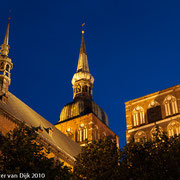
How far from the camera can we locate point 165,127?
40.6 metres

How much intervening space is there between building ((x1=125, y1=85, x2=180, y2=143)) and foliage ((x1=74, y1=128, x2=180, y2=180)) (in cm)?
1905

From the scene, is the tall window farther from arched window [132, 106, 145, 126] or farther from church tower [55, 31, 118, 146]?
arched window [132, 106, 145, 126]

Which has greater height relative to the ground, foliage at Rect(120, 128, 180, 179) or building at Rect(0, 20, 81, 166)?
building at Rect(0, 20, 81, 166)

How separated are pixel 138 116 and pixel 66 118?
Result: 1672 cm

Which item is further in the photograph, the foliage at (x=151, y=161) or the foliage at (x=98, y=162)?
the foliage at (x=98, y=162)

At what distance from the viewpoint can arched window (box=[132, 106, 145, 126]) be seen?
43062 millimetres

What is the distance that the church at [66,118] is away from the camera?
3484 cm

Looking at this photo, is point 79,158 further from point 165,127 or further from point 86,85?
point 86,85

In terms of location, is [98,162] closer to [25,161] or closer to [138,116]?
[25,161]

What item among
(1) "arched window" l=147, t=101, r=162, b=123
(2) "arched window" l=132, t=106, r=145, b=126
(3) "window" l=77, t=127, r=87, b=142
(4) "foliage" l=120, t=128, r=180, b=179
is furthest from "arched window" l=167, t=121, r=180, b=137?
(4) "foliage" l=120, t=128, r=180, b=179

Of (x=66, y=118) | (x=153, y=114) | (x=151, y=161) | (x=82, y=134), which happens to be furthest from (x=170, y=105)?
(x=151, y=161)

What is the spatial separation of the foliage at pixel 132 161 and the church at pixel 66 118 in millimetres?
12105

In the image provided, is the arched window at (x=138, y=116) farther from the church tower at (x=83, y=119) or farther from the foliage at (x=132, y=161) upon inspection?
the foliage at (x=132, y=161)

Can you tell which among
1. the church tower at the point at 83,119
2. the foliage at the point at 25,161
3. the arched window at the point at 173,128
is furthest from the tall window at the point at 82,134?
the foliage at the point at 25,161
